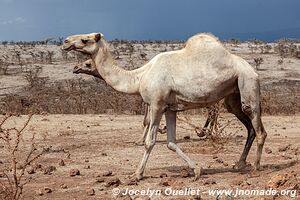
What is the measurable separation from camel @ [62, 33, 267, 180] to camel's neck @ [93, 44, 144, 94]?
2 centimetres

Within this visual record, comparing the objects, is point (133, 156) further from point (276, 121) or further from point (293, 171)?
point (276, 121)

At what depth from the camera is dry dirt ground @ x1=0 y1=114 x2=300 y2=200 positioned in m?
7.77

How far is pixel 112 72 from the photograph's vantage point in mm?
8758

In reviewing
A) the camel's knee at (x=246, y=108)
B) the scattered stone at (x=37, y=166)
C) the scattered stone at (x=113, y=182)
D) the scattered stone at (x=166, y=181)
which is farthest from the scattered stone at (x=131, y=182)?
the scattered stone at (x=37, y=166)

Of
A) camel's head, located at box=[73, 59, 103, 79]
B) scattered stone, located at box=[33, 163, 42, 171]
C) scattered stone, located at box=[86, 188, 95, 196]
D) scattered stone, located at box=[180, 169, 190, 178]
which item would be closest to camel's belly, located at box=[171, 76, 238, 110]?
scattered stone, located at box=[180, 169, 190, 178]

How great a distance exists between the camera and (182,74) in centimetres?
831

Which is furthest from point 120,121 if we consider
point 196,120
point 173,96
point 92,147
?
point 173,96

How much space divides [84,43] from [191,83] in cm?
179

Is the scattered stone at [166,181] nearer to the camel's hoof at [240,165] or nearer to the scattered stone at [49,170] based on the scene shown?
the camel's hoof at [240,165]

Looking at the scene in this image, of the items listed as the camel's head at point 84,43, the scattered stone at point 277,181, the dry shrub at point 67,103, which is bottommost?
the dry shrub at point 67,103

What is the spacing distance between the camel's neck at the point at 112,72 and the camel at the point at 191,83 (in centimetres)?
2

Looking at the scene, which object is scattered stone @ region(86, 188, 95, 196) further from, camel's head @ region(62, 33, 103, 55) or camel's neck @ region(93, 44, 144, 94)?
camel's head @ region(62, 33, 103, 55)

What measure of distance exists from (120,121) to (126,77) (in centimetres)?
801

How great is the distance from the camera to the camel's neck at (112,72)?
28.4 ft
